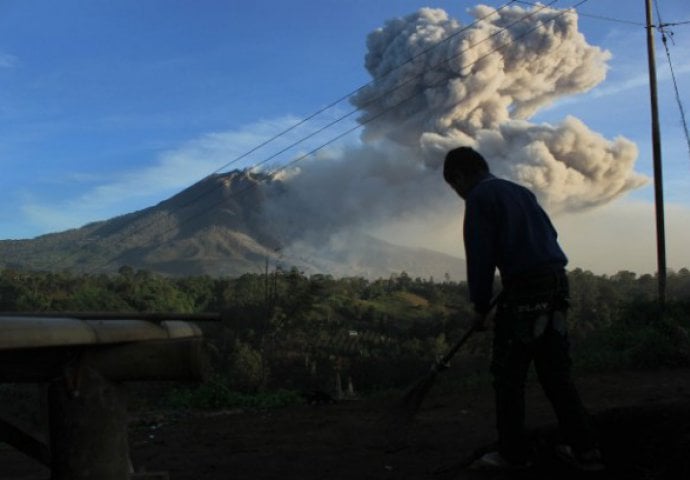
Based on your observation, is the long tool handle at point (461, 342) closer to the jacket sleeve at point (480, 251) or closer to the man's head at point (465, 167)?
the jacket sleeve at point (480, 251)

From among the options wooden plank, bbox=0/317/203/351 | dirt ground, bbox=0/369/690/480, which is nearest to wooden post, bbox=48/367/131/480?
wooden plank, bbox=0/317/203/351

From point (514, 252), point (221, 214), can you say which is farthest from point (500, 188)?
point (221, 214)

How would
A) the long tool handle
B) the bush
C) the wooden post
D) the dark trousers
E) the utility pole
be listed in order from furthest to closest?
the utility pole → the bush → the long tool handle → the dark trousers → the wooden post

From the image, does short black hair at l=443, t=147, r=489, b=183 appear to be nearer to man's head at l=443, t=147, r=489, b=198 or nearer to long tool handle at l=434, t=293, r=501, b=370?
man's head at l=443, t=147, r=489, b=198

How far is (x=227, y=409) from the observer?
23.9ft

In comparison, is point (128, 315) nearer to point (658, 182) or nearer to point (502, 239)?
point (502, 239)

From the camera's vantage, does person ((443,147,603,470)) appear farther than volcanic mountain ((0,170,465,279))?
No

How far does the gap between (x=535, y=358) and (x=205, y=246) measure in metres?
98.7

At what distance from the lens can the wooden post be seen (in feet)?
5.53

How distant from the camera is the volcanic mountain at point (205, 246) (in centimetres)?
8100

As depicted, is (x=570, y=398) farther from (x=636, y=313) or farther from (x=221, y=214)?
(x=221, y=214)

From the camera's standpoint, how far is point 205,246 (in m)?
99.4

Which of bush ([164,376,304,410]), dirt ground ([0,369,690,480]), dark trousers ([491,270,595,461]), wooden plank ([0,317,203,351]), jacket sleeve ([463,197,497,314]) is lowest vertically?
bush ([164,376,304,410])

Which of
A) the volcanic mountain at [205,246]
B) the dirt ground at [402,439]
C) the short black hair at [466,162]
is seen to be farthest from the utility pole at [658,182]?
the volcanic mountain at [205,246]
